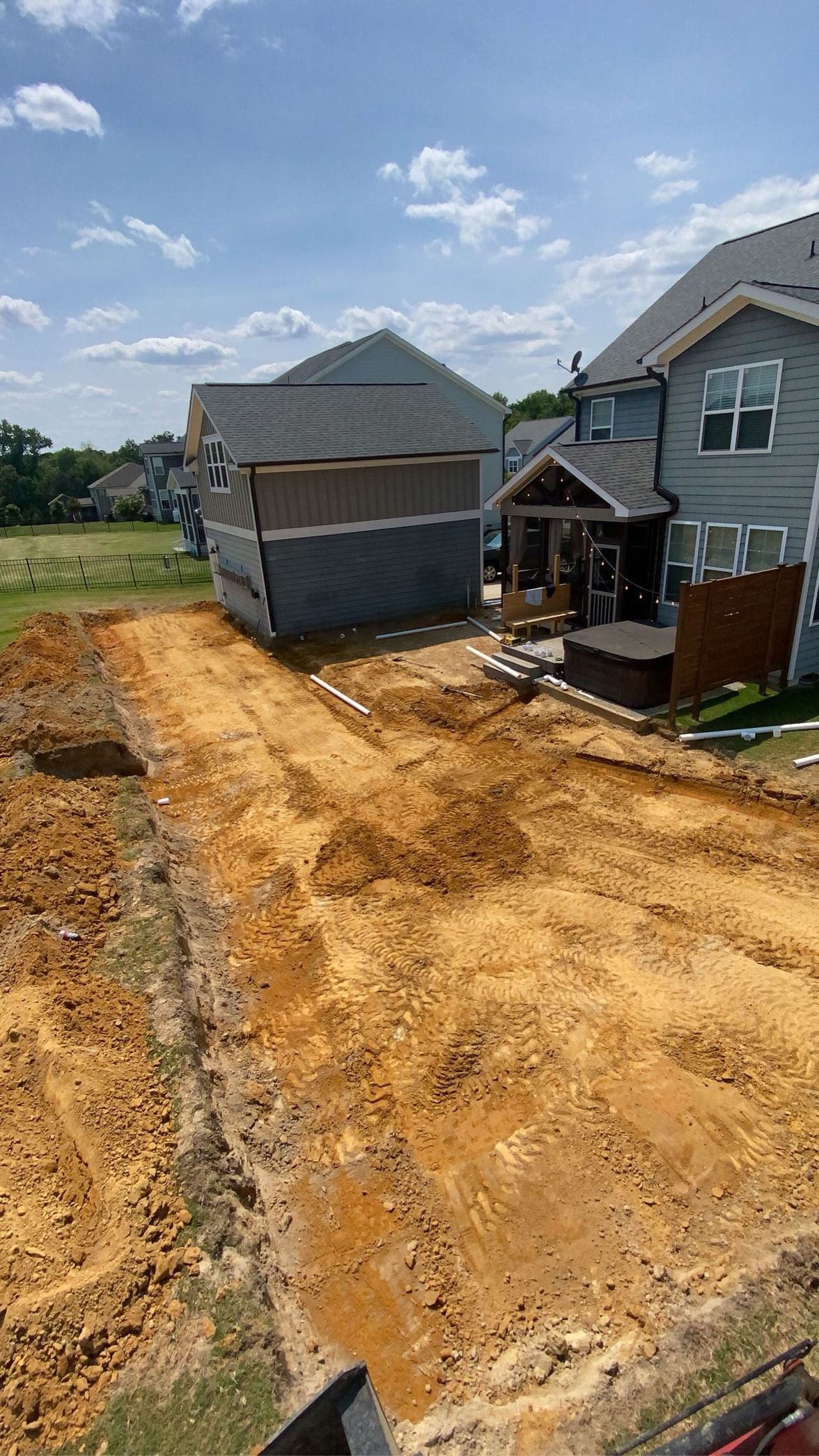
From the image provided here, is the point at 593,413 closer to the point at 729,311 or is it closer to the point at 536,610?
the point at 536,610

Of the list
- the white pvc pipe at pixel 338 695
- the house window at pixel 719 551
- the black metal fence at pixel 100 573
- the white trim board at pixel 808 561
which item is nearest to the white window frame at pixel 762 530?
the house window at pixel 719 551

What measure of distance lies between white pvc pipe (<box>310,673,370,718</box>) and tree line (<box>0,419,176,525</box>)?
79064mm

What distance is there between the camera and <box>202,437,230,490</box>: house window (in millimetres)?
18891

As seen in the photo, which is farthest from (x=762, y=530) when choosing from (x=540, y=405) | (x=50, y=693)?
(x=540, y=405)

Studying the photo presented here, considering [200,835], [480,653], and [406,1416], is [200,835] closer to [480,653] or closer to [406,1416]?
[406,1416]

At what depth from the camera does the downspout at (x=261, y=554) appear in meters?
16.6

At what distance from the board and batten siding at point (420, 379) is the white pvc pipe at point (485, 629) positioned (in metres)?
10.6

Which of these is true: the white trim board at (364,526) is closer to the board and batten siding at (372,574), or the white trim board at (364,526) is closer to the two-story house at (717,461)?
the board and batten siding at (372,574)

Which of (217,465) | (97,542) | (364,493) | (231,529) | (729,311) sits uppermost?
(729,311)

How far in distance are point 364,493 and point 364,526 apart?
845mm

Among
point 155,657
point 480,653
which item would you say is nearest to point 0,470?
point 155,657

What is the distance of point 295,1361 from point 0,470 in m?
119

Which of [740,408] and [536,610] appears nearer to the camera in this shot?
[740,408]

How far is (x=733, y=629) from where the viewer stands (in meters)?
10.8
